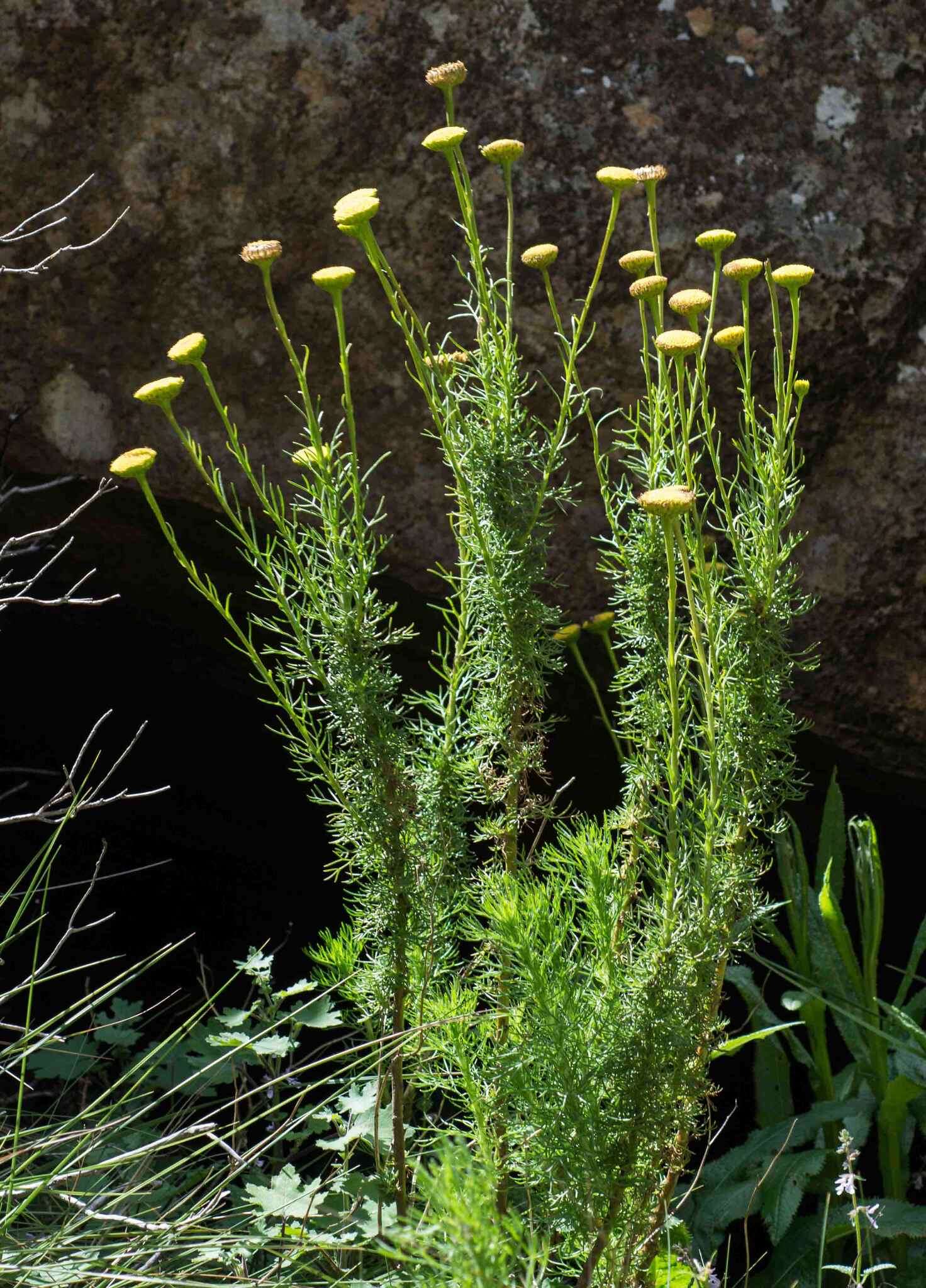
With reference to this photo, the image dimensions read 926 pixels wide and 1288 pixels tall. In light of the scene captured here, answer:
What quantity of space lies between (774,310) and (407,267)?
84 centimetres

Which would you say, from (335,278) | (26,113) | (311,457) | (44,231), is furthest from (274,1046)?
(26,113)

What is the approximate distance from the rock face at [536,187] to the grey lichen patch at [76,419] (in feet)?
0.52

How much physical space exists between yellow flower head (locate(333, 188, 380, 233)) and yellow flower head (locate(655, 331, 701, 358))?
0.95 feet

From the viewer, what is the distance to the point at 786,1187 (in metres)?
1.99

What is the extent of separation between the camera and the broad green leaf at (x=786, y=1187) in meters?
1.94

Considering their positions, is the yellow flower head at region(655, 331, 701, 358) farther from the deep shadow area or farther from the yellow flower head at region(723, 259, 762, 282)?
the deep shadow area

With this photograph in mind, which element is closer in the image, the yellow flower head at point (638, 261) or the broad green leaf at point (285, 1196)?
the yellow flower head at point (638, 261)

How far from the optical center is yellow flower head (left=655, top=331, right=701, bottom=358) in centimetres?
121

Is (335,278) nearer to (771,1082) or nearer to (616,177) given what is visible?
(616,177)

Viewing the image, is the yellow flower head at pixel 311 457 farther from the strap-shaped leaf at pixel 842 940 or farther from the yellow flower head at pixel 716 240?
the strap-shaped leaf at pixel 842 940

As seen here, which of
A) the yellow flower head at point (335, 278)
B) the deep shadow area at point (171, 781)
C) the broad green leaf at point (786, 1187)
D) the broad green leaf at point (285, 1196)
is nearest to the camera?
the yellow flower head at point (335, 278)

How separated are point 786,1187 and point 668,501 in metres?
1.31

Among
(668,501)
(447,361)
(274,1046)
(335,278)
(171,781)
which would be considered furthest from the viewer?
(171,781)

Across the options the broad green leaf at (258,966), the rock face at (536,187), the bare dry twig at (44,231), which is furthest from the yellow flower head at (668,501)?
the broad green leaf at (258,966)
